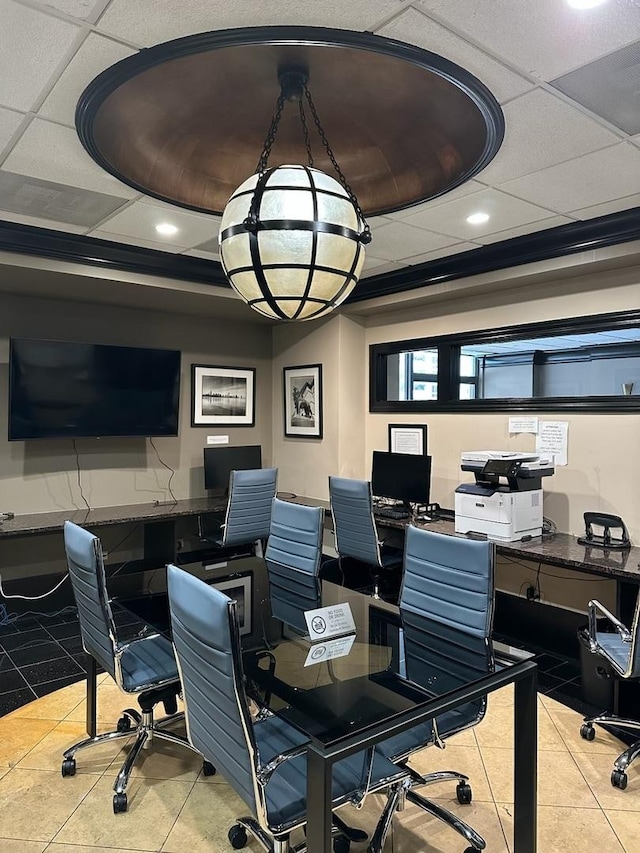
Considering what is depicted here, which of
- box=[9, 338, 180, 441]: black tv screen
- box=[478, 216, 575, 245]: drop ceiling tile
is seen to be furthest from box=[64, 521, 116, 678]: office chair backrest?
box=[478, 216, 575, 245]: drop ceiling tile

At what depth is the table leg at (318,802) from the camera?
137 cm

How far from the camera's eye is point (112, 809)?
2.22m

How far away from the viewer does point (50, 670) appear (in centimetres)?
347

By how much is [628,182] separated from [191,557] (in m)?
3.99

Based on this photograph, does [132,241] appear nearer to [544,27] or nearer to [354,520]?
[354,520]

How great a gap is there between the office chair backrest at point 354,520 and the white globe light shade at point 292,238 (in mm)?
2256

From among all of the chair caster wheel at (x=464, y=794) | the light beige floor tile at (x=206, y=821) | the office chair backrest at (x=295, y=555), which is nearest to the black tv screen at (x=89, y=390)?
the office chair backrest at (x=295, y=555)

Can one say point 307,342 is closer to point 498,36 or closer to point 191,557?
point 191,557

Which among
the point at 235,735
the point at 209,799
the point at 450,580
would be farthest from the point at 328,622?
the point at 209,799

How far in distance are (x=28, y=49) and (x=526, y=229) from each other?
277 cm

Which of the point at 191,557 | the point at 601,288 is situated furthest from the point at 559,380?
the point at 191,557

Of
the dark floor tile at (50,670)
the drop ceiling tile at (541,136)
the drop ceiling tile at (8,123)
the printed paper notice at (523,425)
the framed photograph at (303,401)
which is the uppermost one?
the drop ceiling tile at (8,123)

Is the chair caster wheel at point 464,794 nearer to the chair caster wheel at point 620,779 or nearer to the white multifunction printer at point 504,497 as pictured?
the chair caster wheel at point 620,779

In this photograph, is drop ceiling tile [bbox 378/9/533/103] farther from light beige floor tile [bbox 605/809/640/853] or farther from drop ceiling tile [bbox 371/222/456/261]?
light beige floor tile [bbox 605/809/640/853]
